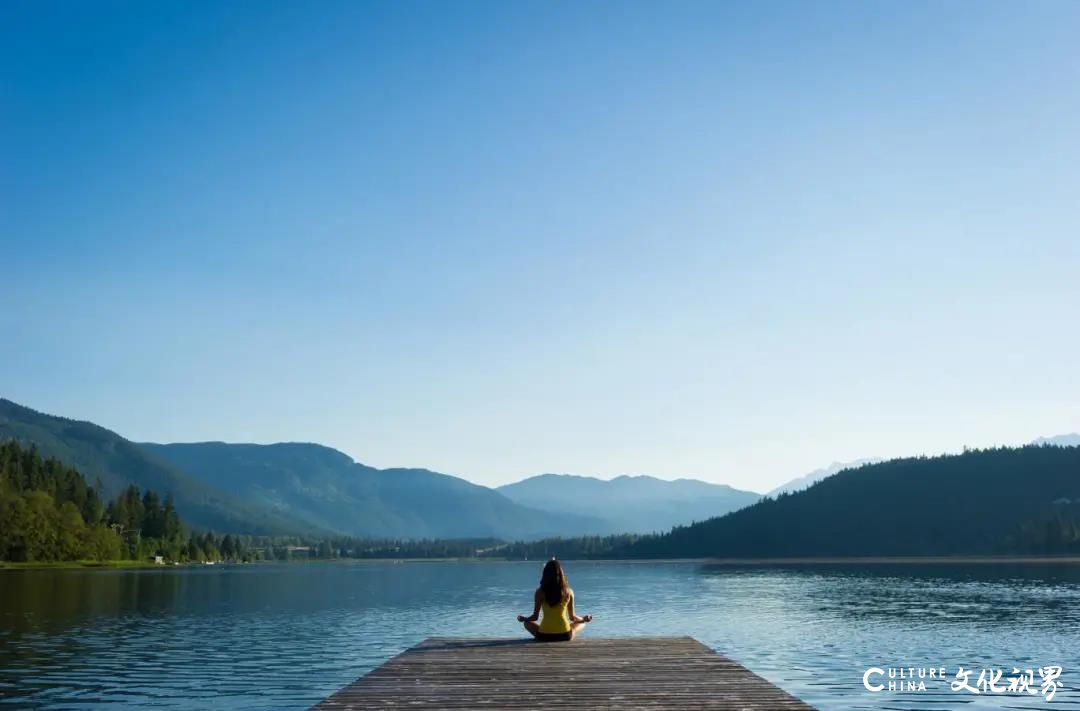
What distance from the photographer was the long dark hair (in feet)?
105

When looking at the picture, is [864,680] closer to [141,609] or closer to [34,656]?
[34,656]

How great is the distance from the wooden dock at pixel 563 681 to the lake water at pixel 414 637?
458 inches

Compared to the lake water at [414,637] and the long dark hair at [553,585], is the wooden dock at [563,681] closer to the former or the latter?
the long dark hair at [553,585]

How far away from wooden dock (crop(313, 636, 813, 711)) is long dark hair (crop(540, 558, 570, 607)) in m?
1.49

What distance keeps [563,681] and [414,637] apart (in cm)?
4436

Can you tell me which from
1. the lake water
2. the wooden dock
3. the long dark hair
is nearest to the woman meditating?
the long dark hair

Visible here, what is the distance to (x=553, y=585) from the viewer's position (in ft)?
106

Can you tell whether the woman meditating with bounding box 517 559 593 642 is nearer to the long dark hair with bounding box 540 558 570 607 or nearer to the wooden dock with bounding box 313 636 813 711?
the long dark hair with bounding box 540 558 570 607

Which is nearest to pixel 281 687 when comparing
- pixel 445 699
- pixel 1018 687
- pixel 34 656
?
pixel 34 656

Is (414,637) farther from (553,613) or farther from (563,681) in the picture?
(563,681)

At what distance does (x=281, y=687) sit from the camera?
42.8m

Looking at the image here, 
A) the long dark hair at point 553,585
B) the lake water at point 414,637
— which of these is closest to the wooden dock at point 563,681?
the long dark hair at point 553,585

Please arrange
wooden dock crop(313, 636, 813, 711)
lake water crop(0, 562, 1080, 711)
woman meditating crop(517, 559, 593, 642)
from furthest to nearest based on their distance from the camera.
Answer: lake water crop(0, 562, 1080, 711), woman meditating crop(517, 559, 593, 642), wooden dock crop(313, 636, 813, 711)

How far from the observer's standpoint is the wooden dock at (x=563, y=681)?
20.8 metres
